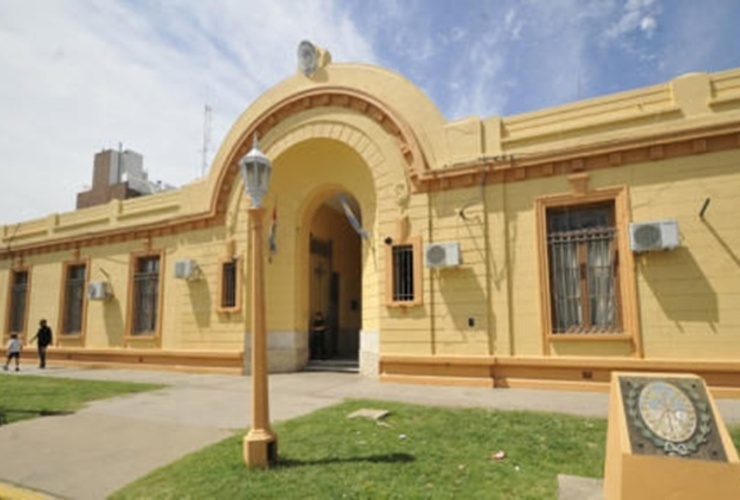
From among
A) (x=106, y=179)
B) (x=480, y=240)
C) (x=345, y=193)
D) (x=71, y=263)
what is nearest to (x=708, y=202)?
(x=480, y=240)

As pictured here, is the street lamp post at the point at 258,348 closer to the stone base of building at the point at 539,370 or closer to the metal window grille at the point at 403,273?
the stone base of building at the point at 539,370

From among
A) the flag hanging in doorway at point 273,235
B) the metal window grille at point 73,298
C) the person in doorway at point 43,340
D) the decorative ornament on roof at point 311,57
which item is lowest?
the person in doorway at point 43,340

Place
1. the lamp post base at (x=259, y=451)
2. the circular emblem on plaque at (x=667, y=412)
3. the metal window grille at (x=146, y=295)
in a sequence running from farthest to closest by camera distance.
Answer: the metal window grille at (x=146, y=295), the lamp post base at (x=259, y=451), the circular emblem on plaque at (x=667, y=412)

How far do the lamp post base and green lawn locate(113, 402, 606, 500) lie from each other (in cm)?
10

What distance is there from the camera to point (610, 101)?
32.0 feet

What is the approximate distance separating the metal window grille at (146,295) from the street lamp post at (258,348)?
1122 cm

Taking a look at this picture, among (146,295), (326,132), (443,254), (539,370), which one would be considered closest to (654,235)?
(539,370)

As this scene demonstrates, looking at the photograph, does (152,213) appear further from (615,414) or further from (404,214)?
(615,414)

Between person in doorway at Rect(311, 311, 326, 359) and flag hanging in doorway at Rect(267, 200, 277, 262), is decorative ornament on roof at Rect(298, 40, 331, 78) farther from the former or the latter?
person in doorway at Rect(311, 311, 326, 359)

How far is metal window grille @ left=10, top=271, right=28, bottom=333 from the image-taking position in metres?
19.1

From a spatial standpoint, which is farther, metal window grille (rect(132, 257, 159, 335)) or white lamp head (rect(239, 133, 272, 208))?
metal window grille (rect(132, 257, 159, 335))

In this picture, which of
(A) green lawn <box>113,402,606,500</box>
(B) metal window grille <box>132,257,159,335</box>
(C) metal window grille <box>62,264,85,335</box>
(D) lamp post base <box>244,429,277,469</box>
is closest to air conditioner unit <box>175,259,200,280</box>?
(B) metal window grille <box>132,257,159,335</box>

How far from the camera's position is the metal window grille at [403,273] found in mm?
11141

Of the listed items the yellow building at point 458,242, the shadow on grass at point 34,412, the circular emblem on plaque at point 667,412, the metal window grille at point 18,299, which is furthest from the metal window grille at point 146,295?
the circular emblem on plaque at point 667,412
